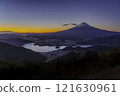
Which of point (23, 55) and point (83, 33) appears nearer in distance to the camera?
point (83, 33)

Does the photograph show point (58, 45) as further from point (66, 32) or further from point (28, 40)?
point (28, 40)

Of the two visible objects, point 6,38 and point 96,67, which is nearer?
point 96,67

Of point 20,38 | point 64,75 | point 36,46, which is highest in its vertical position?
point 20,38

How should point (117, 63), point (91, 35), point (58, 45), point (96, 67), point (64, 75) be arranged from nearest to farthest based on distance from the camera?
point (64, 75) < point (96, 67) < point (117, 63) < point (58, 45) < point (91, 35)

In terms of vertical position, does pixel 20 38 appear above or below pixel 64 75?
above

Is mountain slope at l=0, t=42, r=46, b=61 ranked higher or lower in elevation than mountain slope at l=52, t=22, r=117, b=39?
lower

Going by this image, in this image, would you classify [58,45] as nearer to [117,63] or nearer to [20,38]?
[20,38]

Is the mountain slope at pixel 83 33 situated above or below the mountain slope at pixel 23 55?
above

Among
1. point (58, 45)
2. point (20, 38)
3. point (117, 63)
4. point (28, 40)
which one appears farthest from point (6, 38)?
point (117, 63)

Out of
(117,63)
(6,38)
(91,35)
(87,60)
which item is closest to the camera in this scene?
(117,63)
